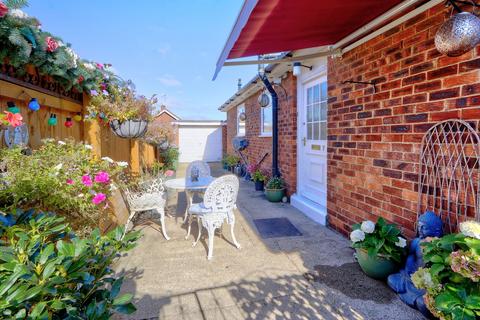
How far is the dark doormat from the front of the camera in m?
3.76

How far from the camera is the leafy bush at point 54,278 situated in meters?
0.87

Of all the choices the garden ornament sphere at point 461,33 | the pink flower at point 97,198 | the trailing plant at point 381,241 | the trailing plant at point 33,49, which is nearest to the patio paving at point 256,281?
the trailing plant at point 381,241

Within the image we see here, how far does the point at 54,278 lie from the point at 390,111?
2.98m

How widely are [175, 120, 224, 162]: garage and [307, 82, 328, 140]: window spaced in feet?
41.7

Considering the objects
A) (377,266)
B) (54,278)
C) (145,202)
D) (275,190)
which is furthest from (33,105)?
(275,190)

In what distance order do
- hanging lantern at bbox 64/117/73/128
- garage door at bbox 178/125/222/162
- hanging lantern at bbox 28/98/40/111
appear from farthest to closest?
garage door at bbox 178/125/222/162, hanging lantern at bbox 64/117/73/128, hanging lantern at bbox 28/98/40/111

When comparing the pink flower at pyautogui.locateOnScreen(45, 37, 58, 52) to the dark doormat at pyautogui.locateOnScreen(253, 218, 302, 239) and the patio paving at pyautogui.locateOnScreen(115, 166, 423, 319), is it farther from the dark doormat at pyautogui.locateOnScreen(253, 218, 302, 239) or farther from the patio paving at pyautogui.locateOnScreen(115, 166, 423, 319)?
the dark doormat at pyautogui.locateOnScreen(253, 218, 302, 239)

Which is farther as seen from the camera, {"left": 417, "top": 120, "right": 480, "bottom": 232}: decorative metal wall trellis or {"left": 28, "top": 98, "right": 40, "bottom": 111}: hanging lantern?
{"left": 28, "top": 98, "right": 40, "bottom": 111}: hanging lantern

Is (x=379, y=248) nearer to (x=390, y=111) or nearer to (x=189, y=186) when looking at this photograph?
(x=390, y=111)

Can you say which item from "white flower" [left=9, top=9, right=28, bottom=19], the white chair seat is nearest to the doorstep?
the white chair seat

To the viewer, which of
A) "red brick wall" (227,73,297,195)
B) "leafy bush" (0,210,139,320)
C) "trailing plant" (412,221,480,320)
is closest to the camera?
"leafy bush" (0,210,139,320)

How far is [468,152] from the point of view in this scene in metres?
2.03

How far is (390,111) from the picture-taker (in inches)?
108

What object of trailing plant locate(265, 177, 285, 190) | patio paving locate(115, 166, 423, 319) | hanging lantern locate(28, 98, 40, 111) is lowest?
patio paving locate(115, 166, 423, 319)
